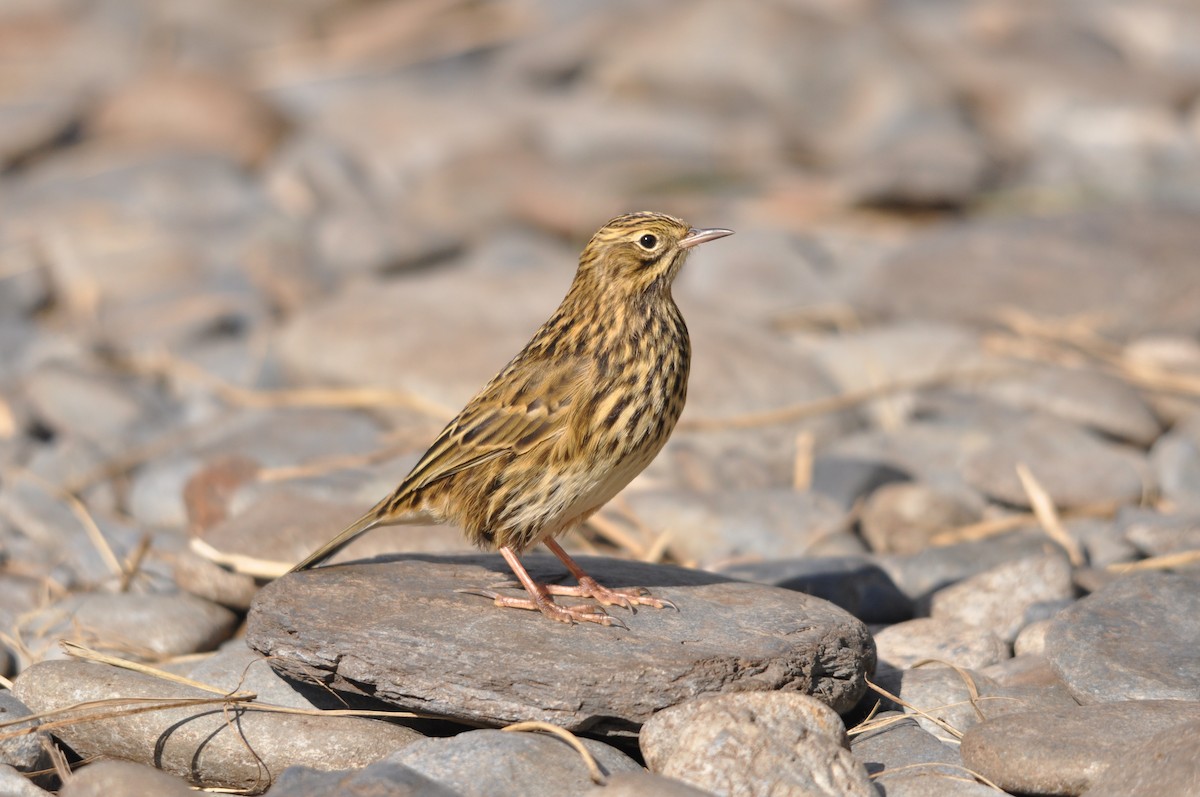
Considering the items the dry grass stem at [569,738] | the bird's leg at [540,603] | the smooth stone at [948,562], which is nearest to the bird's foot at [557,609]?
the bird's leg at [540,603]

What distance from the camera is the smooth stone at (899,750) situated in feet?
16.4

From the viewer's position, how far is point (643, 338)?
569cm

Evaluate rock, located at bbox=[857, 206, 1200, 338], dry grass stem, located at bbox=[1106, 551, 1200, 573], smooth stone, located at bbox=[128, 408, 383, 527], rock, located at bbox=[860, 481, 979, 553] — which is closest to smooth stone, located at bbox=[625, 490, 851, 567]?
rock, located at bbox=[860, 481, 979, 553]

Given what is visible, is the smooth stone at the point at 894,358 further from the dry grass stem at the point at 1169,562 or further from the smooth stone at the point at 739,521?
the dry grass stem at the point at 1169,562

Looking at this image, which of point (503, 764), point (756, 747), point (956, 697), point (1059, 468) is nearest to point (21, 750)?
point (503, 764)

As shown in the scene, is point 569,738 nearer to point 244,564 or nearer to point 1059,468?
point 244,564

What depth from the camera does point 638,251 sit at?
5.91 metres

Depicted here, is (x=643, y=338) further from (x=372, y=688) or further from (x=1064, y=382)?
(x=1064, y=382)

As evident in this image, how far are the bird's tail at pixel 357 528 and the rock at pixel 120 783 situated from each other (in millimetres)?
1338

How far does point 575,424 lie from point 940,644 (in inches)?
72.5

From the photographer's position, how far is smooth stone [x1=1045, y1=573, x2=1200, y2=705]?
5.31 m

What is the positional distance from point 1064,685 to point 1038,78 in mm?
13526

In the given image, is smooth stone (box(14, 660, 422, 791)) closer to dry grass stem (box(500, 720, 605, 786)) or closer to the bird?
dry grass stem (box(500, 720, 605, 786))

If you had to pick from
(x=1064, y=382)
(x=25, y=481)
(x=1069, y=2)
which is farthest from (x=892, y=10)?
(x=25, y=481)
